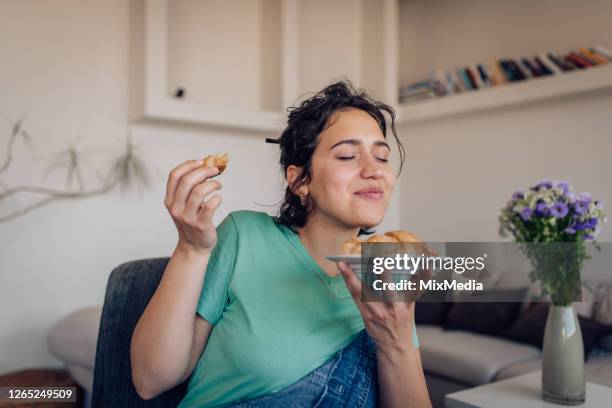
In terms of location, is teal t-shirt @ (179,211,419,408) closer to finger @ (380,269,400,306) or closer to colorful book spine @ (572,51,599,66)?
finger @ (380,269,400,306)

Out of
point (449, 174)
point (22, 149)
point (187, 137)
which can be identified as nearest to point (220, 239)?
point (22, 149)

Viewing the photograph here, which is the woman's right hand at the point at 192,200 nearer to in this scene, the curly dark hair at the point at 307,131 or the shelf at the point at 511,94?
the curly dark hair at the point at 307,131

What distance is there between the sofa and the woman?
1535 mm

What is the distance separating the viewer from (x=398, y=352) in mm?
1114

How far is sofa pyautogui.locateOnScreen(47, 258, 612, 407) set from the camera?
2545mm

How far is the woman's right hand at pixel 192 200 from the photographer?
39.3 inches

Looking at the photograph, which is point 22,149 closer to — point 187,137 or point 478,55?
point 187,137

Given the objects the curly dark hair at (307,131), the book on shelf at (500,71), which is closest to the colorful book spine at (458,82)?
the book on shelf at (500,71)

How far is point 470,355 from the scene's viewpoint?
2.69 metres

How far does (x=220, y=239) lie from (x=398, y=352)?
1.52 ft

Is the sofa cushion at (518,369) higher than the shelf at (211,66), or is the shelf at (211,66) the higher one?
the shelf at (211,66)

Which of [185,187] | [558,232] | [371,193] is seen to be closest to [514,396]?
[558,232]

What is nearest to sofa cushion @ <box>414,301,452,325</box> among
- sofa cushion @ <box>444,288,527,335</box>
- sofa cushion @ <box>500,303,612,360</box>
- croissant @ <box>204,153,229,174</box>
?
sofa cushion @ <box>444,288,527,335</box>

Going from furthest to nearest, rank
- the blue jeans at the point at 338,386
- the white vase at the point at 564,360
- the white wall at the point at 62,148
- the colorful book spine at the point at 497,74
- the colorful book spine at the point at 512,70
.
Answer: the colorful book spine at the point at 497,74, the colorful book spine at the point at 512,70, the white wall at the point at 62,148, the white vase at the point at 564,360, the blue jeans at the point at 338,386
